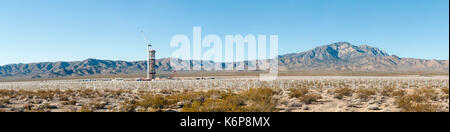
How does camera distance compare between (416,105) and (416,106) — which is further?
(416,105)
